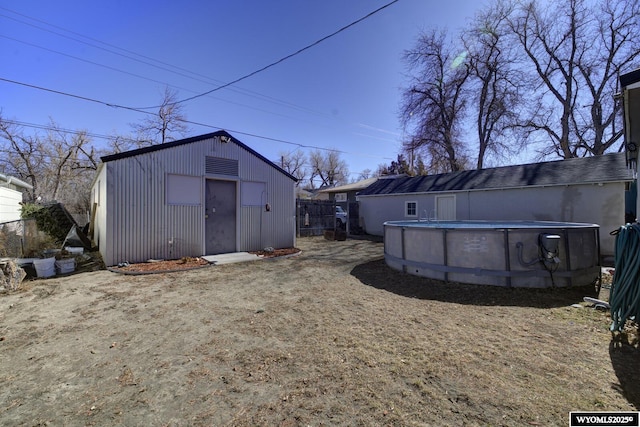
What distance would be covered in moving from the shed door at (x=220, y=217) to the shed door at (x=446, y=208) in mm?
10496

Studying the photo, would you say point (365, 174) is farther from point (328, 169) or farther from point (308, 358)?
point (308, 358)

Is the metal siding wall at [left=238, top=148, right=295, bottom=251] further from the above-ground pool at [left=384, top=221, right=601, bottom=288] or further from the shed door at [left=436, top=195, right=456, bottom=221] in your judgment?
the shed door at [left=436, top=195, right=456, bottom=221]

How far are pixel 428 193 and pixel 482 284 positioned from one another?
10173mm

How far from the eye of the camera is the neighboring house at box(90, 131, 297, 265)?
748cm

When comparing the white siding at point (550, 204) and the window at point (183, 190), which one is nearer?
the window at point (183, 190)

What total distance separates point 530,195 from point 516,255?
8174 mm

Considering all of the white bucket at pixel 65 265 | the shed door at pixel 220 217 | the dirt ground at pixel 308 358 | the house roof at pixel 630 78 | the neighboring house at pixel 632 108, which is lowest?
the dirt ground at pixel 308 358

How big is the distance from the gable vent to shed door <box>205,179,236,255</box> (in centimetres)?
30

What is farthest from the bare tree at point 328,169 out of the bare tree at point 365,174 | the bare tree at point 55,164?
the bare tree at point 55,164

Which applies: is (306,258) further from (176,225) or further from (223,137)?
(223,137)

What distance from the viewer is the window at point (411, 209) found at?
15661 mm

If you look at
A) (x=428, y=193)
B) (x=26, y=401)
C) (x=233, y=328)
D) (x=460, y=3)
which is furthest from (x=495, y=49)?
(x=26, y=401)

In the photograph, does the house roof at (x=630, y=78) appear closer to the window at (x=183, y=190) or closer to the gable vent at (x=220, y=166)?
the gable vent at (x=220, y=166)

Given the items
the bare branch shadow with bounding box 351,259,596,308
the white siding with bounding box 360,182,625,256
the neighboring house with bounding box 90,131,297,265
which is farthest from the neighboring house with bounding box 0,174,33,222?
the white siding with bounding box 360,182,625,256
